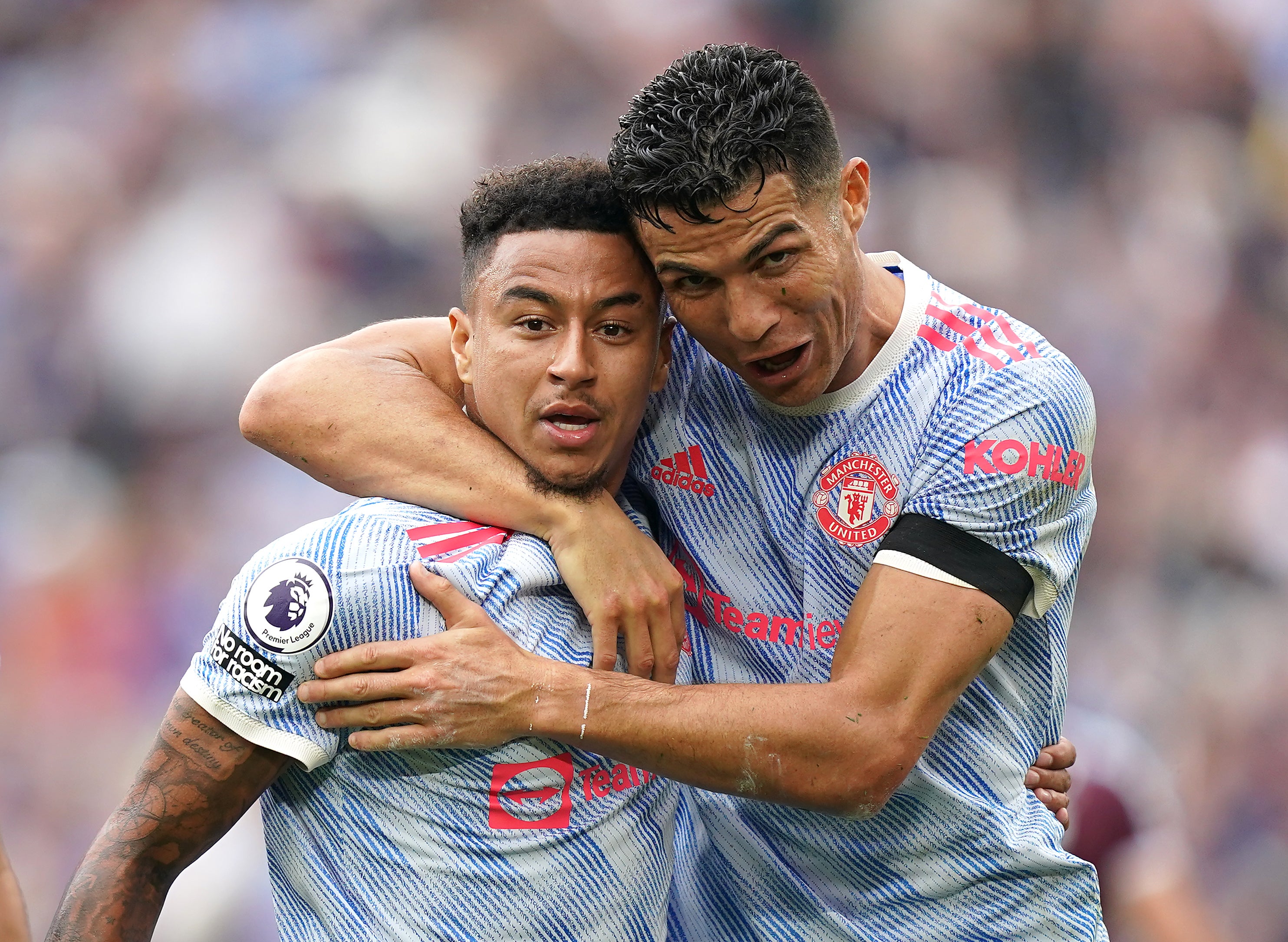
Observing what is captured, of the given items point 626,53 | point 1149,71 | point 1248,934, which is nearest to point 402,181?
point 626,53

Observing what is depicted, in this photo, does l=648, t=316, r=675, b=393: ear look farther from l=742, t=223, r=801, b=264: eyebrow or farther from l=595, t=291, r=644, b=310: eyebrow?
l=742, t=223, r=801, b=264: eyebrow

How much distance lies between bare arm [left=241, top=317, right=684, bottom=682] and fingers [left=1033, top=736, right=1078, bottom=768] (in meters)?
0.92

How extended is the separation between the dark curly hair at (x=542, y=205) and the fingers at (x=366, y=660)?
0.80 meters

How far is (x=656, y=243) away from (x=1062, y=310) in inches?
156

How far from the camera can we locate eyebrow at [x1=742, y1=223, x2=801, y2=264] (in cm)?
226

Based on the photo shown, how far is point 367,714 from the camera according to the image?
1965 mm

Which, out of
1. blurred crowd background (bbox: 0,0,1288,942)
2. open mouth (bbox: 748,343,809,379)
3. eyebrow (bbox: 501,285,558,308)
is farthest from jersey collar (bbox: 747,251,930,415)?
blurred crowd background (bbox: 0,0,1288,942)

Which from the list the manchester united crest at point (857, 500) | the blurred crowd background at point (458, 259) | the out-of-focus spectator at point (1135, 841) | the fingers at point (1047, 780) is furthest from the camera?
the blurred crowd background at point (458, 259)

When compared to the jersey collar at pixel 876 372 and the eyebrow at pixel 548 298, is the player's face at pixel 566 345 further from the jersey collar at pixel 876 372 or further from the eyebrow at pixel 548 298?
the jersey collar at pixel 876 372

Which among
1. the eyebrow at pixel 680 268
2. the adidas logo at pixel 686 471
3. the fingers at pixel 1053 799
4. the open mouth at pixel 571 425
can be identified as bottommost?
the fingers at pixel 1053 799

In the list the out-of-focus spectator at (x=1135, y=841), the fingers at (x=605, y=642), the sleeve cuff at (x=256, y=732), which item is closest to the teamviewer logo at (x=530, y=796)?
the fingers at (x=605, y=642)

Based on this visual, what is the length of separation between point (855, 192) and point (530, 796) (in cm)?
136

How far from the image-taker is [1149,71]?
579cm

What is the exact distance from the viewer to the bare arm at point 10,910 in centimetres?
247
